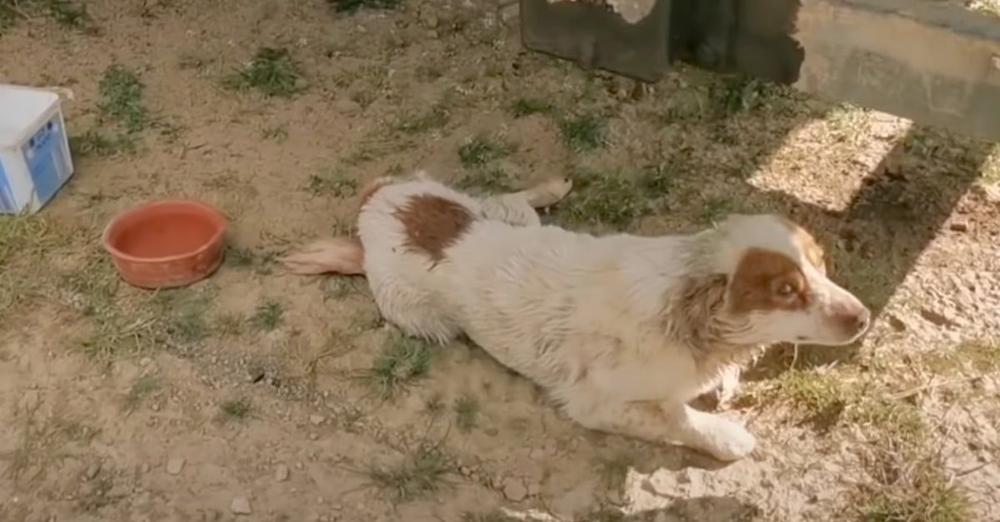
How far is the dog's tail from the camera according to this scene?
3977 mm

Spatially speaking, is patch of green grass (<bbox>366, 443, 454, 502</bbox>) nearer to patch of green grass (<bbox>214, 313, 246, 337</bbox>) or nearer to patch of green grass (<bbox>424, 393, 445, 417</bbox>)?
patch of green grass (<bbox>424, 393, 445, 417</bbox>)

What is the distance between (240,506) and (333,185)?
56.4 inches

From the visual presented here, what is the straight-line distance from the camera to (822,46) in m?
3.09

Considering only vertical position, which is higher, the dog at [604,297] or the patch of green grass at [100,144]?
the dog at [604,297]

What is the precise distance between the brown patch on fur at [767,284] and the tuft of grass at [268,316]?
1438mm

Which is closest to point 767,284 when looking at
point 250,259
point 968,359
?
point 968,359

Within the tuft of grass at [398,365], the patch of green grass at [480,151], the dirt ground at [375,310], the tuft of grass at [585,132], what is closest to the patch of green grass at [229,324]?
the dirt ground at [375,310]

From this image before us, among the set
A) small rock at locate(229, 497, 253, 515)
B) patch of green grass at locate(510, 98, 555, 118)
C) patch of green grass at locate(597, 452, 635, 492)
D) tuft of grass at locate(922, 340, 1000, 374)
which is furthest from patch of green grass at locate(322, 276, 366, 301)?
tuft of grass at locate(922, 340, 1000, 374)

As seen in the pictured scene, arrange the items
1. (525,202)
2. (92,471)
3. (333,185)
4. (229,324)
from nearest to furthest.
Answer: (92,471) → (229,324) → (525,202) → (333,185)

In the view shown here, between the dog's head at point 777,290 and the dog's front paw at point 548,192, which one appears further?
the dog's front paw at point 548,192

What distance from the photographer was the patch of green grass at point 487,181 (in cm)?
440

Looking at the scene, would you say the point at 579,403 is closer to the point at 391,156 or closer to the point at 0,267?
the point at 391,156

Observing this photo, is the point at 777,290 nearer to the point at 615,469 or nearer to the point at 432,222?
the point at 615,469

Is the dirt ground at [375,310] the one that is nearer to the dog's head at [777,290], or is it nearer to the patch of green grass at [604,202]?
the patch of green grass at [604,202]
